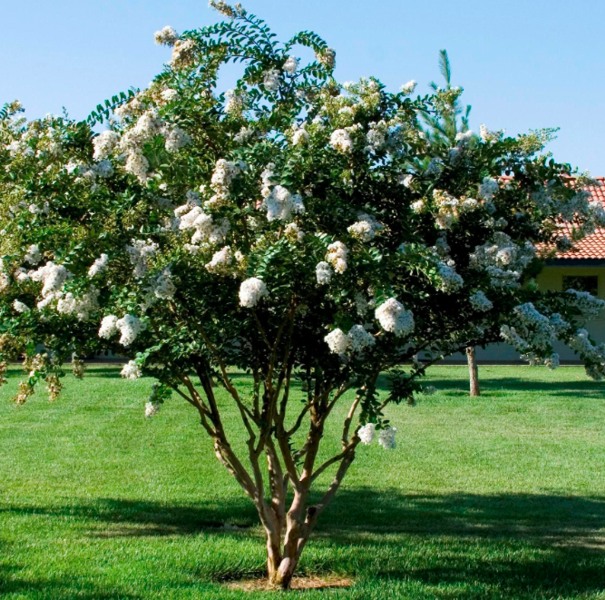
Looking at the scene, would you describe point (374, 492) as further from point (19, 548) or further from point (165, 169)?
point (165, 169)

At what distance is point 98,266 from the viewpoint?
516 cm

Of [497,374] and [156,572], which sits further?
[497,374]

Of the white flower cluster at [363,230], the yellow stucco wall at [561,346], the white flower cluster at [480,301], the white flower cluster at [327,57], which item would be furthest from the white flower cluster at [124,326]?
the yellow stucco wall at [561,346]

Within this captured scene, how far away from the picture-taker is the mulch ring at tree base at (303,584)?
614cm

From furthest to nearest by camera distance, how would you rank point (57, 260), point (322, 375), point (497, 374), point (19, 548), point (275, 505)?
point (497, 374) → point (19, 548) → point (275, 505) → point (322, 375) → point (57, 260)

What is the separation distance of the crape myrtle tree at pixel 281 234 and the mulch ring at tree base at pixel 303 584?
13 cm

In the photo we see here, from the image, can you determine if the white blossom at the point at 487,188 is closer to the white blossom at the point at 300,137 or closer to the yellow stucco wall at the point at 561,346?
the white blossom at the point at 300,137

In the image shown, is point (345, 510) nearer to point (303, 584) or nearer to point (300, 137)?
point (303, 584)

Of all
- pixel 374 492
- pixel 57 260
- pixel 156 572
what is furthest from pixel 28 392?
pixel 374 492

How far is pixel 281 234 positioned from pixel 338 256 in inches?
22.0

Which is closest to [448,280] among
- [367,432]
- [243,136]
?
[367,432]

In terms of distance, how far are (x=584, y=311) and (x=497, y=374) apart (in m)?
16.1

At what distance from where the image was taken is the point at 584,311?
232 inches

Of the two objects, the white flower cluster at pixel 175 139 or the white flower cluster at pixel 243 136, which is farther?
the white flower cluster at pixel 243 136
